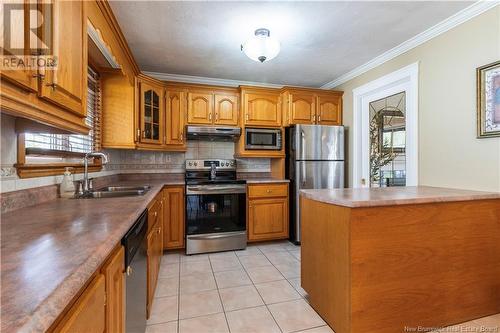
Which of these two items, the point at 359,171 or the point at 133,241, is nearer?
the point at 133,241

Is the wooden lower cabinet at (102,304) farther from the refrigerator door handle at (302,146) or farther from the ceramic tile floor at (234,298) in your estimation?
the refrigerator door handle at (302,146)

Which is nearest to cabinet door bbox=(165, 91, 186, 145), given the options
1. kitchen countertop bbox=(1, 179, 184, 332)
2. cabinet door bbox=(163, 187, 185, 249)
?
cabinet door bbox=(163, 187, 185, 249)

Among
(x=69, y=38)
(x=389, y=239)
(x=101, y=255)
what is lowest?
(x=389, y=239)

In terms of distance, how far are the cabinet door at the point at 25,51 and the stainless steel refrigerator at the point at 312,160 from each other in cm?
284

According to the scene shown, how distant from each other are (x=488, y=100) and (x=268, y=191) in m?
2.31

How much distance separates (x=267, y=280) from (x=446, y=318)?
1.37 metres

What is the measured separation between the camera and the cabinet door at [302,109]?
11.4 feet

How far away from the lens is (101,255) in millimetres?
713

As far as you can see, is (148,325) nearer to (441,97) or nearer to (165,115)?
(165,115)

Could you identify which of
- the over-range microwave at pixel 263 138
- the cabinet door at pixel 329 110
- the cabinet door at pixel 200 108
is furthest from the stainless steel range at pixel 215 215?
the cabinet door at pixel 329 110

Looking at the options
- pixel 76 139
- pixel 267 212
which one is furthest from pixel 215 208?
pixel 76 139

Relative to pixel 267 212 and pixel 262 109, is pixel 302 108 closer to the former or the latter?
pixel 262 109

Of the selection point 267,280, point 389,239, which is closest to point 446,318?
point 389,239

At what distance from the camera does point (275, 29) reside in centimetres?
227
